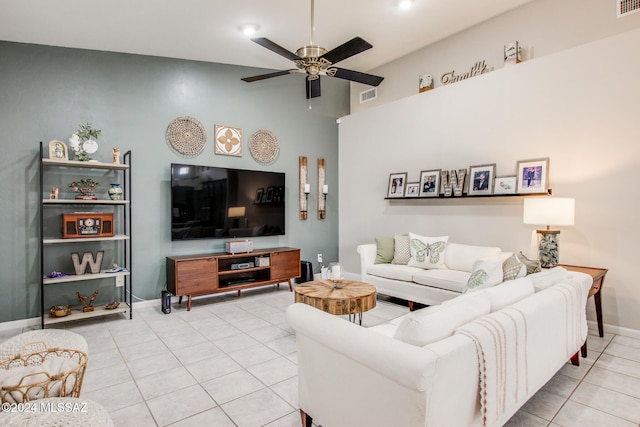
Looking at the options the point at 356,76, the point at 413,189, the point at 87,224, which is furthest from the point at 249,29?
the point at 413,189

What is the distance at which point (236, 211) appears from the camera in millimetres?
4910

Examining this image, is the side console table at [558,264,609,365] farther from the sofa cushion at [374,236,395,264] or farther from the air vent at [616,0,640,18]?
the air vent at [616,0,640,18]

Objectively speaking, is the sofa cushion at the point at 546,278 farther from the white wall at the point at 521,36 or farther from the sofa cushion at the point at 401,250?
the white wall at the point at 521,36

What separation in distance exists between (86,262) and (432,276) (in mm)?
3787

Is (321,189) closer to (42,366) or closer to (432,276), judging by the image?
(432,276)

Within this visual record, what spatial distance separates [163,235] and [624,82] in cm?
520

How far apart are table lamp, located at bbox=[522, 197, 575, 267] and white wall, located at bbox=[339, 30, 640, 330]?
1.16ft

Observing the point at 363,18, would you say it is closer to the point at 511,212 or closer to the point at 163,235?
the point at 511,212

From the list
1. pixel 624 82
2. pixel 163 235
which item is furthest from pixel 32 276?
pixel 624 82

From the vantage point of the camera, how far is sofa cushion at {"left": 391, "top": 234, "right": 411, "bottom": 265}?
440cm

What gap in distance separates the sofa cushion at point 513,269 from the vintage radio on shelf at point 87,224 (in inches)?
156

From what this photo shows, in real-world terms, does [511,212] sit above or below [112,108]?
below

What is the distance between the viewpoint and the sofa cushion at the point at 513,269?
8.95 feet

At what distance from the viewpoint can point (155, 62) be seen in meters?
4.32
